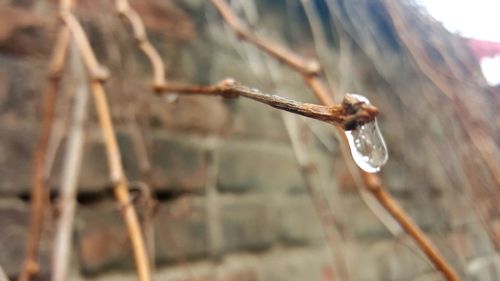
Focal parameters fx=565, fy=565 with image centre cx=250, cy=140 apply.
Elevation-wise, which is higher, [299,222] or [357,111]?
[299,222]

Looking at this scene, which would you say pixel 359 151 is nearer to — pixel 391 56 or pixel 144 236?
pixel 144 236

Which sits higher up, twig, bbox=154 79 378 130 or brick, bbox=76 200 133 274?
brick, bbox=76 200 133 274

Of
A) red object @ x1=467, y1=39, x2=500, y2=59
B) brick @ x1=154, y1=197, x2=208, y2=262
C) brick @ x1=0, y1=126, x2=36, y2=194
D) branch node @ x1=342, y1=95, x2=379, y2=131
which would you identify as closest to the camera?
branch node @ x1=342, y1=95, x2=379, y2=131

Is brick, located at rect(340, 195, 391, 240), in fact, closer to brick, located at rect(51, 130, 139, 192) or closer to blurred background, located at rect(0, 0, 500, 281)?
blurred background, located at rect(0, 0, 500, 281)

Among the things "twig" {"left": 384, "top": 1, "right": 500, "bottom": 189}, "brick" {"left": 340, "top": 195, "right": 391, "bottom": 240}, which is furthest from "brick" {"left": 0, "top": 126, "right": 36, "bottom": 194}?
"twig" {"left": 384, "top": 1, "right": 500, "bottom": 189}

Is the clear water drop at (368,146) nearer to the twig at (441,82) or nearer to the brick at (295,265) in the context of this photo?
the brick at (295,265)

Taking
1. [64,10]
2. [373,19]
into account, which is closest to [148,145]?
[64,10]

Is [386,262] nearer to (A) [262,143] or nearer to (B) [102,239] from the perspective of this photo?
(A) [262,143]

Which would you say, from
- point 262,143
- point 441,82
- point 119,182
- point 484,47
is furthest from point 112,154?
point 484,47
